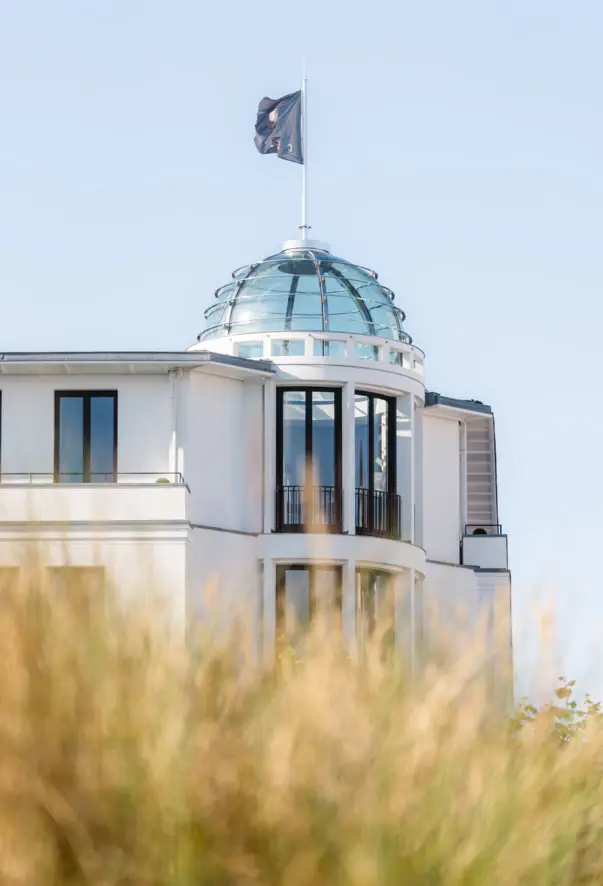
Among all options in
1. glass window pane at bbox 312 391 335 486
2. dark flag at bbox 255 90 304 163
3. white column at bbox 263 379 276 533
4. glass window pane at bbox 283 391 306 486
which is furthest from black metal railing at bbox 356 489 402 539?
dark flag at bbox 255 90 304 163

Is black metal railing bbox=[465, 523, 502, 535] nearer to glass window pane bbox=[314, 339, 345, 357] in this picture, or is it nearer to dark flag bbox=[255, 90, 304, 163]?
glass window pane bbox=[314, 339, 345, 357]

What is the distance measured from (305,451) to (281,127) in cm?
883

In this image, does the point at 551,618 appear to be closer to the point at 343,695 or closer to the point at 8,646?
the point at 343,695

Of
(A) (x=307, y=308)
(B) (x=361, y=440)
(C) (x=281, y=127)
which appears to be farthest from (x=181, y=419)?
(C) (x=281, y=127)

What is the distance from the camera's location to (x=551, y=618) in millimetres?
8102

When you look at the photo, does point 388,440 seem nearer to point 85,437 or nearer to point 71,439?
point 85,437

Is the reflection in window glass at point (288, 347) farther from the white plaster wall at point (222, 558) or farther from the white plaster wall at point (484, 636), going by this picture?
the white plaster wall at point (484, 636)

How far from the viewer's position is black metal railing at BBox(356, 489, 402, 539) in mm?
32031

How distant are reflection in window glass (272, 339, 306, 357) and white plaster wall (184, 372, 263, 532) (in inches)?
28.2

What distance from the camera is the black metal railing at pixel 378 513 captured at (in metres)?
32.0

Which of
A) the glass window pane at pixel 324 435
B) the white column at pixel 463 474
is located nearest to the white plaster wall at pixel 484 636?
the glass window pane at pixel 324 435

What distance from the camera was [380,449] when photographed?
32.5m

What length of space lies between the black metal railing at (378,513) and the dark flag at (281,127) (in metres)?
8.56

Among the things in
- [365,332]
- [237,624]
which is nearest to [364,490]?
[365,332]
